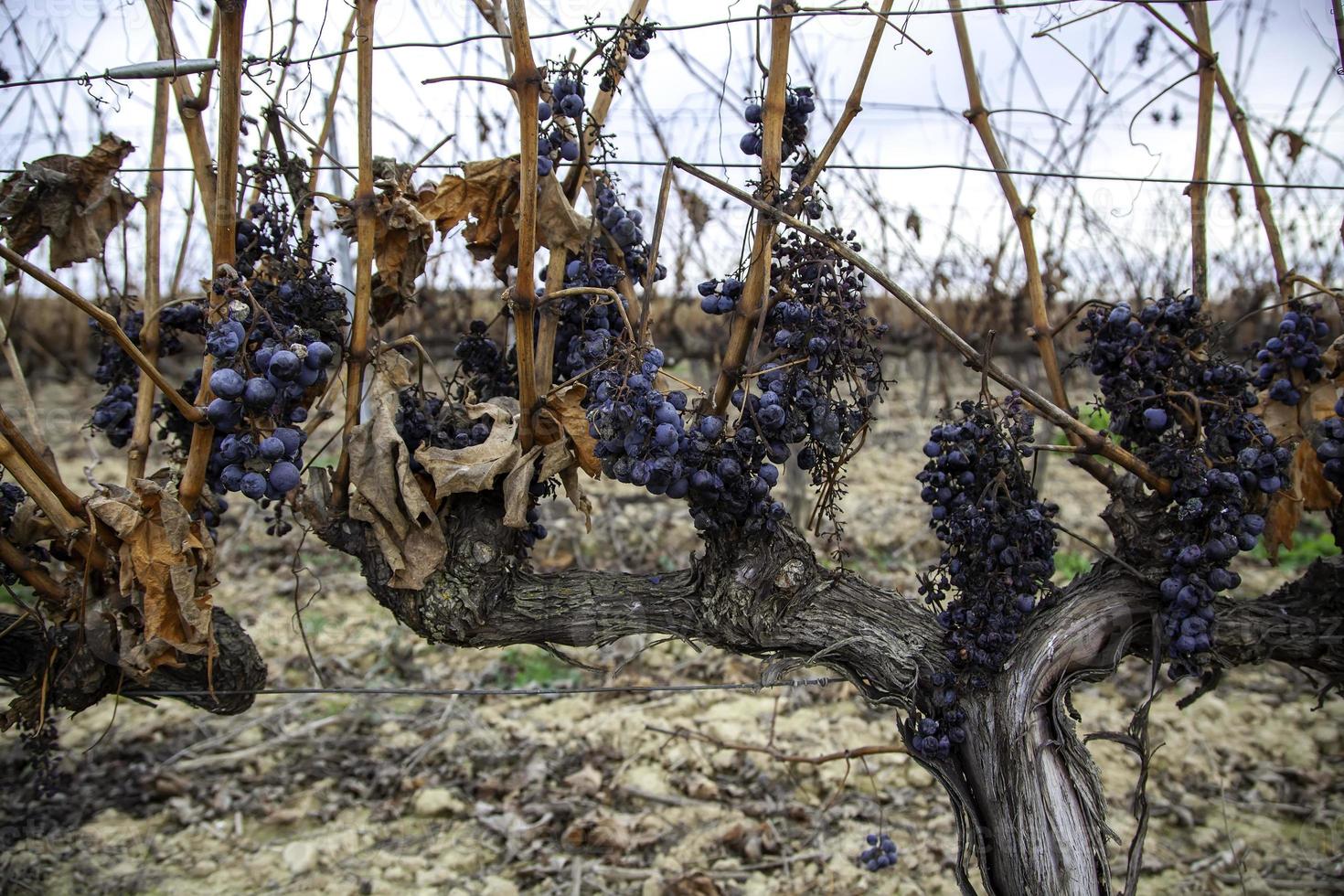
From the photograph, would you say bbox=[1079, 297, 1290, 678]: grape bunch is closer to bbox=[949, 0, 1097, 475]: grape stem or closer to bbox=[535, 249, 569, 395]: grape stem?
bbox=[949, 0, 1097, 475]: grape stem

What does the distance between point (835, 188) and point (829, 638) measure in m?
3.14

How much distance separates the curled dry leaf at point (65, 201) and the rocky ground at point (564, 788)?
3.25 feet

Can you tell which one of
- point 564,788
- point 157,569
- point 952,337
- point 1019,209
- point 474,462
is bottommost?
point 564,788

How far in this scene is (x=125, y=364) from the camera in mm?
2199

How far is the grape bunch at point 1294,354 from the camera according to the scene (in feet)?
6.92

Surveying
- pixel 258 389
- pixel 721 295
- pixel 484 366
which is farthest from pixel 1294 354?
pixel 258 389

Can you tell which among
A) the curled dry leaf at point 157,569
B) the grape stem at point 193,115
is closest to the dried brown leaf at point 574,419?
the curled dry leaf at point 157,569

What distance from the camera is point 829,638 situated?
1.99m

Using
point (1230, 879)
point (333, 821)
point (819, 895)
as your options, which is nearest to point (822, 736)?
point (819, 895)

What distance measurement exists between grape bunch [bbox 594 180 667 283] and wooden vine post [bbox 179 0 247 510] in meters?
0.71

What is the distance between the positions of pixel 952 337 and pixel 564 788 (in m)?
2.30

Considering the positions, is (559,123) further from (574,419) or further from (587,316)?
(574,419)

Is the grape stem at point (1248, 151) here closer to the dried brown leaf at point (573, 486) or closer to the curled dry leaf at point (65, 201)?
the dried brown leaf at point (573, 486)

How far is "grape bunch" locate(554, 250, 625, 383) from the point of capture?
6.22ft
